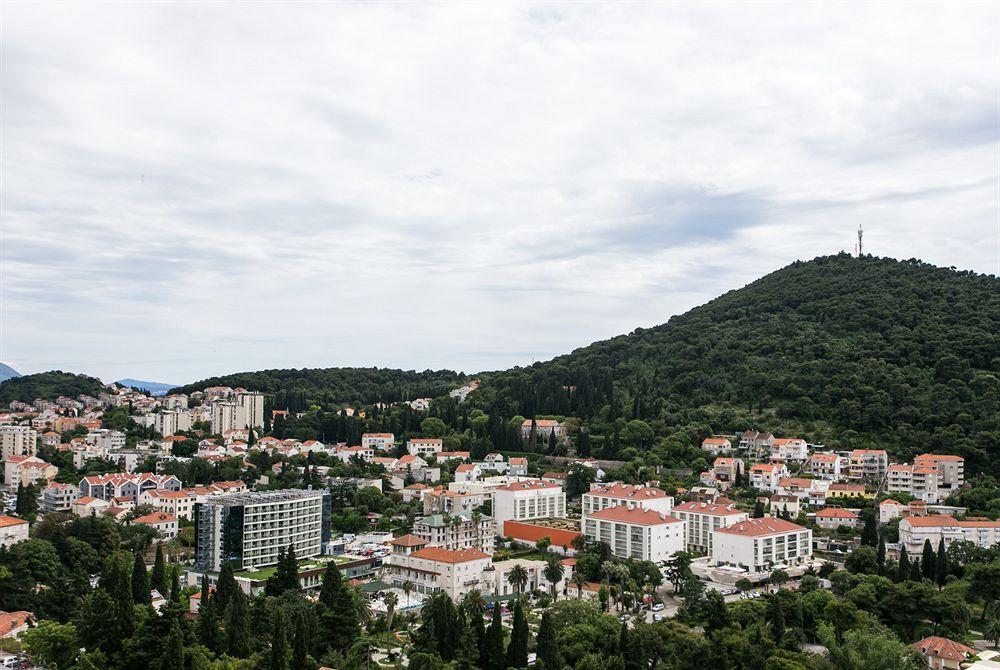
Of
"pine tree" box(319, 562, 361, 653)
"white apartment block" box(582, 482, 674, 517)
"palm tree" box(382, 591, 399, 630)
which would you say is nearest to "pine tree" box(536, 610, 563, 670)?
"pine tree" box(319, 562, 361, 653)

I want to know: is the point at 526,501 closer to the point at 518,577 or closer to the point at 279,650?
the point at 518,577

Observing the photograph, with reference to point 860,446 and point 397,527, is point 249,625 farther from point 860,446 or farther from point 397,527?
point 860,446

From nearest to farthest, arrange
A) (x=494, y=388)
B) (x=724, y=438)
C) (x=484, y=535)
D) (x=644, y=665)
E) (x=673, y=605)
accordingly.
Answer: (x=644, y=665) < (x=673, y=605) < (x=484, y=535) < (x=724, y=438) < (x=494, y=388)

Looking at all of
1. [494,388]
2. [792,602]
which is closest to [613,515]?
[792,602]

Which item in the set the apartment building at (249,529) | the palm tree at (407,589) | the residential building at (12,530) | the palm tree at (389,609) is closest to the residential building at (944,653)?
the palm tree at (389,609)

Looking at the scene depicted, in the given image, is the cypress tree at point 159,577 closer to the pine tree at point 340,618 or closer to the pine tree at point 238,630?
the pine tree at point 340,618

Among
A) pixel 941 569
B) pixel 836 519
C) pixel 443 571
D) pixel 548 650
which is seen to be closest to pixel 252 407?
pixel 443 571
